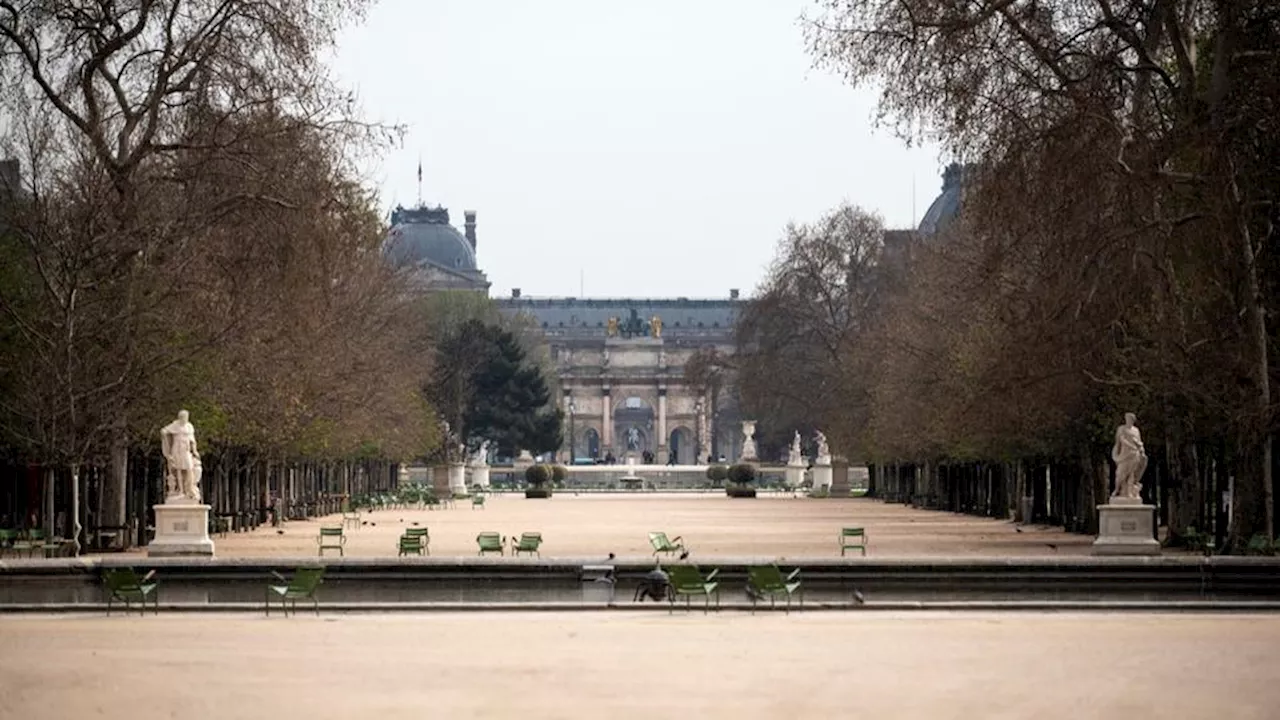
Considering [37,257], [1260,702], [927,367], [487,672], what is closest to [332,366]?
[927,367]

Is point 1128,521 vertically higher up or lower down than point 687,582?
higher up

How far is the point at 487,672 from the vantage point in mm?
24516

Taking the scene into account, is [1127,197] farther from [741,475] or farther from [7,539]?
[741,475]

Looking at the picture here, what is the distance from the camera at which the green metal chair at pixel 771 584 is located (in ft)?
109

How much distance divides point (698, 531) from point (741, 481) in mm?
50767

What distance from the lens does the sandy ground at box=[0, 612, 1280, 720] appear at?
21438 mm

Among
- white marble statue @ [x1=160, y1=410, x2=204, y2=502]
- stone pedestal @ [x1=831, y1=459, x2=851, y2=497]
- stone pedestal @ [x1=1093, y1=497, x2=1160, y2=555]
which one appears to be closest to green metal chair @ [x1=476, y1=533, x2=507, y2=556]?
white marble statue @ [x1=160, y1=410, x2=204, y2=502]

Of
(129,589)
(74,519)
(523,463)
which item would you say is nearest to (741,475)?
(523,463)

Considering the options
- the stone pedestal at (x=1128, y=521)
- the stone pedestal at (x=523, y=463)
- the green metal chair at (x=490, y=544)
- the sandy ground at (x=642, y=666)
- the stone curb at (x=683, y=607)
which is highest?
the stone pedestal at (x=523, y=463)

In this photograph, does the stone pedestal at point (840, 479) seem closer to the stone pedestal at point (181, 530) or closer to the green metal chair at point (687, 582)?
the stone pedestal at point (181, 530)

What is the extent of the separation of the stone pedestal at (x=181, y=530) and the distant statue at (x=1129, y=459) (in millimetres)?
15862

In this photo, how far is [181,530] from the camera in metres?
43.2

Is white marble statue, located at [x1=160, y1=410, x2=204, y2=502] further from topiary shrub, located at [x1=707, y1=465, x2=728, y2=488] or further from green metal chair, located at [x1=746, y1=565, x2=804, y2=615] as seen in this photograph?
topiary shrub, located at [x1=707, y1=465, x2=728, y2=488]

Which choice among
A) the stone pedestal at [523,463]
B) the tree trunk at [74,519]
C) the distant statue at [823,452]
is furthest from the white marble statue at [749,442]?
the tree trunk at [74,519]
